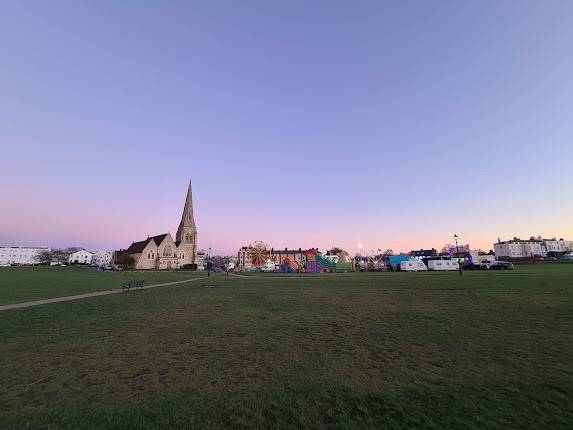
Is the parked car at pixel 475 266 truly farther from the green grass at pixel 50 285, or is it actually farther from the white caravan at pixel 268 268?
the green grass at pixel 50 285

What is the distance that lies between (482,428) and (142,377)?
6290mm

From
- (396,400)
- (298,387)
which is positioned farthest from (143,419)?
(396,400)

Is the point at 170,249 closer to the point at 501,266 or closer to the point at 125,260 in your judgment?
the point at 125,260

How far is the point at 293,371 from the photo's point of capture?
6910 mm

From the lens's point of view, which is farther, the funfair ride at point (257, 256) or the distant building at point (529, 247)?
the distant building at point (529, 247)

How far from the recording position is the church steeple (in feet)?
398

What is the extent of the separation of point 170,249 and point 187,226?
11.4 meters

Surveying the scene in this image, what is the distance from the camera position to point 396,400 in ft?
17.8

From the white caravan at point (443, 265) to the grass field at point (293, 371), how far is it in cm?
5191

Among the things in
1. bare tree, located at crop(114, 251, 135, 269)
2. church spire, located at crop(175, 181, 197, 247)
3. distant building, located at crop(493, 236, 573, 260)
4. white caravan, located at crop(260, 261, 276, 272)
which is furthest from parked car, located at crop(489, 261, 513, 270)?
distant building, located at crop(493, 236, 573, 260)

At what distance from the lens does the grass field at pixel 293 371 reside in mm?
4902

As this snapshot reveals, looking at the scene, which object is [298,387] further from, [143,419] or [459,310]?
[459,310]

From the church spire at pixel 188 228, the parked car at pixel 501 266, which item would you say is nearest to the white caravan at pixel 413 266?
the parked car at pixel 501 266

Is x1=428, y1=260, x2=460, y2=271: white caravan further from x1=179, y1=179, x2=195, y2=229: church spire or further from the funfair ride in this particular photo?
x1=179, y1=179, x2=195, y2=229: church spire
